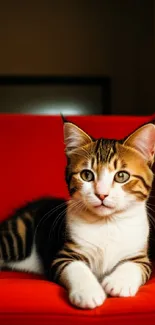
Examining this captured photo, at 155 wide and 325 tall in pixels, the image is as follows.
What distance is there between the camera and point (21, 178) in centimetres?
143

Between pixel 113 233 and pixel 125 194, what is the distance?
0.41 ft

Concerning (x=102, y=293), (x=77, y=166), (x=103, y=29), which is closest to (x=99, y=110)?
(x=103, y=29)

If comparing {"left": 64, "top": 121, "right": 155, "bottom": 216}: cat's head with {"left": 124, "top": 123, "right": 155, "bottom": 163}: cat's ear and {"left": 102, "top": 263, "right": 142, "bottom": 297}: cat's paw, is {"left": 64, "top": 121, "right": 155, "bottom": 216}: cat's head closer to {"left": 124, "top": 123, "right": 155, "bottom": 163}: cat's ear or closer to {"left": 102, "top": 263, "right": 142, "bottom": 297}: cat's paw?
{"left": 124, "top": 123, "right": 155, "bottom": 163}: cat's ear

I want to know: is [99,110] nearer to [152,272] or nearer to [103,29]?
[103,29]

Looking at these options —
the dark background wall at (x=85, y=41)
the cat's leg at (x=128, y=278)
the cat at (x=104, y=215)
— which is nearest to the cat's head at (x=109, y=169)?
the cat at (x=104, y=215)

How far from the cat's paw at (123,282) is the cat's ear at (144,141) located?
0.28 m

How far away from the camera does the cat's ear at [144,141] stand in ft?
3.45

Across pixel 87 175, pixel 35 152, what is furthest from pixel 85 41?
pixel 87 175

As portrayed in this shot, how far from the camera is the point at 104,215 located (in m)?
1.04

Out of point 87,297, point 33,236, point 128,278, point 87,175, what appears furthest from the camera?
point 33,236

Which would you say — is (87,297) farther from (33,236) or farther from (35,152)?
(35,152)

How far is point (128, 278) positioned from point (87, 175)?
0.26 meters

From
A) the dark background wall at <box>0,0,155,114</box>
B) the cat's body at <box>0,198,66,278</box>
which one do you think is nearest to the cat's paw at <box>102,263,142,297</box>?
the cat's body at <box>0,198,66,278</box>

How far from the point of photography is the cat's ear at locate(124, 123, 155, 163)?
1.05m
